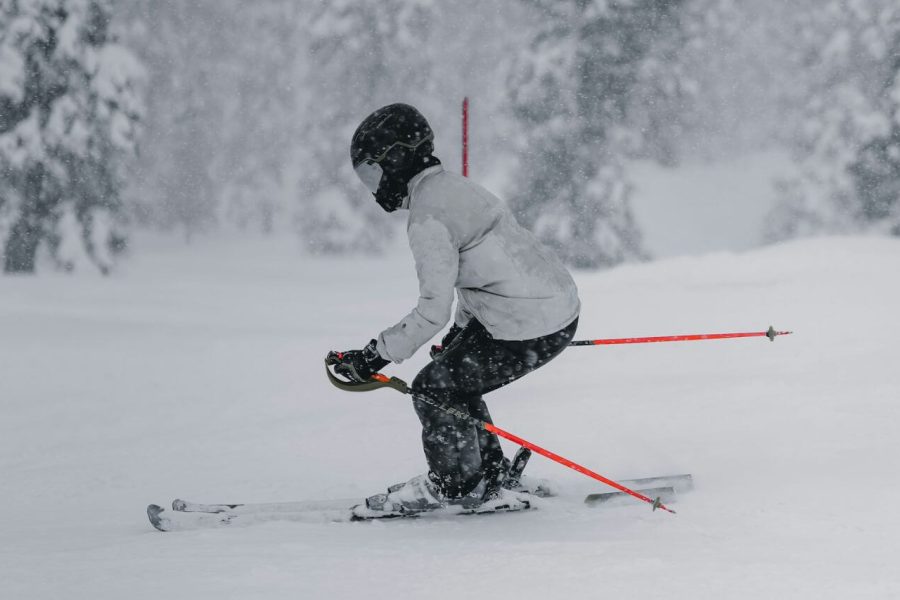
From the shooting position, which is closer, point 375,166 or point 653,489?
point 375,166

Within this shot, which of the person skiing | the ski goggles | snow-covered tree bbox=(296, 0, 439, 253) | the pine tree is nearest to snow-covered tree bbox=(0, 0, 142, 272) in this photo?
snow-covered tree bbox=(296, 0, 439, 253)

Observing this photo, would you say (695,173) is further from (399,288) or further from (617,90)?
(399,288)

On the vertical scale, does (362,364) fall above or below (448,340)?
below

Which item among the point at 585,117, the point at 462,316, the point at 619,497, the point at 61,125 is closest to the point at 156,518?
the point at 462,316

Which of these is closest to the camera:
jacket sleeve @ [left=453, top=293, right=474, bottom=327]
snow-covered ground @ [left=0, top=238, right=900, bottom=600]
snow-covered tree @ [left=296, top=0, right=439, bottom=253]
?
snow-covered ground @ [left=0, top=238, right=900, bottom=600]

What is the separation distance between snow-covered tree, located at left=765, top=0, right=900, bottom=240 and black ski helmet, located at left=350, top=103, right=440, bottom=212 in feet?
59.6

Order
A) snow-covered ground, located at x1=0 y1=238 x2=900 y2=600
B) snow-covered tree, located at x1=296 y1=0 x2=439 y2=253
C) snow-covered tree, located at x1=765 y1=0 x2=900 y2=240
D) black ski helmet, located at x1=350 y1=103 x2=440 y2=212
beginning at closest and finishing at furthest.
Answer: snow-covered ground, located at x1=0 y1=238 x2=900 y2=600 < black ski helmet, located at x1=350 y1=103 x2=440 y2=212 < snow-covered tree, located at x1=765 y1=0 x2=900 y2=240 < snow-covered tree, located at x1=296 y1=0 x2=439 y2=253

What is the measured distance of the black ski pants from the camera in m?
3.77

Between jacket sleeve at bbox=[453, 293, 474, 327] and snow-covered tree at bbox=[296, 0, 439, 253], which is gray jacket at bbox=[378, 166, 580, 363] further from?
snow-covered tree at bbox=[296, 0, 439, 253]

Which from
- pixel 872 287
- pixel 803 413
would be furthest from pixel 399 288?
pixel 803 413

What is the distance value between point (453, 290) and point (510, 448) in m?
2.25

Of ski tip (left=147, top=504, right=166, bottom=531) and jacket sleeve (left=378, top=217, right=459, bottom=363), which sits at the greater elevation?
jacket sleeve (left=378, top=217, right=459, bottom=363)

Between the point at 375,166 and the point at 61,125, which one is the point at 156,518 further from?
the point at 61,125

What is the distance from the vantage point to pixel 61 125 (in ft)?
53.9
